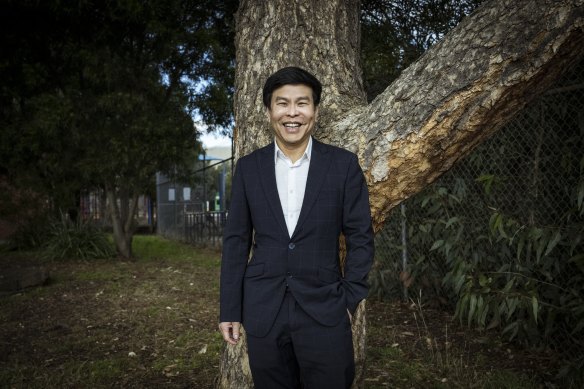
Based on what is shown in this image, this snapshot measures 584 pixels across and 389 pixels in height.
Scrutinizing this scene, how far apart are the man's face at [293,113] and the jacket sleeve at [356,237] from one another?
266mm

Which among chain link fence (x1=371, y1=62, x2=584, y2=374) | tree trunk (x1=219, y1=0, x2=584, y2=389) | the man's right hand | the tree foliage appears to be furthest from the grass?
the tree foliage

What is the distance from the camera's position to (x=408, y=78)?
2.50 m

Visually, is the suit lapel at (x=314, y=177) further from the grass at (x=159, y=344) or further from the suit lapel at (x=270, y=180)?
the grass at (x=159, y=344)

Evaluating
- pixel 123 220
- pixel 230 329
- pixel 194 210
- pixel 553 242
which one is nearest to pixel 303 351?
pixel 230 329

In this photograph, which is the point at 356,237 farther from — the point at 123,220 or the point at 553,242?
the point at 123,220

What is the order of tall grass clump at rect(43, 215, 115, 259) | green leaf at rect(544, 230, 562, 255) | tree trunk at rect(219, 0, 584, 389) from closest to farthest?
tree trunk at rect(219, 0, 584, 389)
green leaf at rect(544, 230, 562, 255)
tall grass clump at rect(43, 215, 115, 259)

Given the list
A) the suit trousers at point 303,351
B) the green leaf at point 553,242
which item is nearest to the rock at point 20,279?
the suit trousers at point 303,351

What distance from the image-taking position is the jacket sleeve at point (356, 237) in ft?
6.80

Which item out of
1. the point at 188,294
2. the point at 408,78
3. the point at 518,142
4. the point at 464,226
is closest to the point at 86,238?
the point at 188,294

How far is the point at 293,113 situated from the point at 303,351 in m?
1.03

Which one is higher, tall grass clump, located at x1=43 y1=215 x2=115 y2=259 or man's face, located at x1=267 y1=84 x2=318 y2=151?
man's face, located at x1=267 y1=84 x2=318 y2=151

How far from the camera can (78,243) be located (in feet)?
34.9

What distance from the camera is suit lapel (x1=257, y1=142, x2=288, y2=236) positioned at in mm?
2180

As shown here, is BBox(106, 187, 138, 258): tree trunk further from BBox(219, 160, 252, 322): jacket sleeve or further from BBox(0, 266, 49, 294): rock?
BBox(219, 160, 252, 322): jacket sleeve
